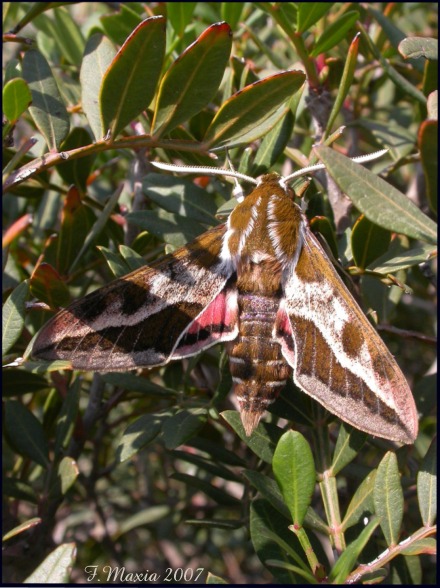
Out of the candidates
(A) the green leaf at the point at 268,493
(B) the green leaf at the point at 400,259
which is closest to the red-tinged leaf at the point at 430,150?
(B) the green leaf at the point at 400,259

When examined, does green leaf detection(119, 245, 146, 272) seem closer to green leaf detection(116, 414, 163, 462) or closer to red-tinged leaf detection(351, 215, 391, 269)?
green leaf detection(116, 414, 163, 462)

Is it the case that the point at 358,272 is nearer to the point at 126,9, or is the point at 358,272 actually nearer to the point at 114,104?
the point at 114,104

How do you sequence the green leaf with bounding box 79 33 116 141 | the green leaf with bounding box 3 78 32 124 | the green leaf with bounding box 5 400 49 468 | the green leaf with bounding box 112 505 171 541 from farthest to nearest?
1. the green leaf with bounding box 112 505 171 541
2. the green leaf with bounding box 5 400 49 468
3. the green leaf with bounding box 79 33 116 141
4. the green leaf with bounding box 3 78 32 124

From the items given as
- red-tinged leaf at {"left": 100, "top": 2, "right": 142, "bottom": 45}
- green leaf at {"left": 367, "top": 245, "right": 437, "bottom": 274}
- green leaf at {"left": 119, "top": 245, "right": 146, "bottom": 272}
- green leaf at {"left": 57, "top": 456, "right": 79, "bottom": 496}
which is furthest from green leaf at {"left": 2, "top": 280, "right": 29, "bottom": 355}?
red-tinged leaf at {"left": 100, "top": 2, "right": 142, "bottom": 45}

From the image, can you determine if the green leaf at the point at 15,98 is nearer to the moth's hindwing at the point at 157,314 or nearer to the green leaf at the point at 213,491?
the moth's hindwing at the point at 157,314

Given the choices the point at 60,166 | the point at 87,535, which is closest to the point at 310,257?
the point at 60,166

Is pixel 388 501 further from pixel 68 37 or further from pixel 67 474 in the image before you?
pixel 68 37

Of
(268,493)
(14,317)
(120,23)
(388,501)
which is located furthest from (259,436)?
(120,23)
